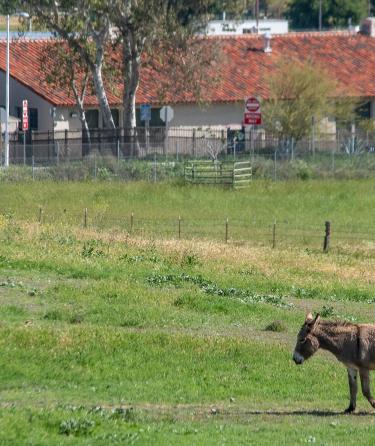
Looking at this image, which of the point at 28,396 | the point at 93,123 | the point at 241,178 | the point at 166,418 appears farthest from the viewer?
the point at 93,123

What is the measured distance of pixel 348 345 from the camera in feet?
57.1

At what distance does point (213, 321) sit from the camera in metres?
24.4

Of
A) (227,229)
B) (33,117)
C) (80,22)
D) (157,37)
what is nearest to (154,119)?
(33,117)

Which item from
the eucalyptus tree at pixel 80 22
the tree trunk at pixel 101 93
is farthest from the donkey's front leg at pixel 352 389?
the tree trunk at pixel 101 93

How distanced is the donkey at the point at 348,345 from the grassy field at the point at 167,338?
0.50 meters

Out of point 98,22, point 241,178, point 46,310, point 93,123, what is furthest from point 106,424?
point 93,123

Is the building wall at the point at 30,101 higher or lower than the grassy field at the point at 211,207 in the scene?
higher

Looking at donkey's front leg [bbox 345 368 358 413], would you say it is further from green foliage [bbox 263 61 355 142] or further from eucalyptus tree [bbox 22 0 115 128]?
green foliage [bbox 263 61 355 142]

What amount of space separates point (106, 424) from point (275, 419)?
2.53 metres

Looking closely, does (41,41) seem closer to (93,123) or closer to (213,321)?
(93,123)

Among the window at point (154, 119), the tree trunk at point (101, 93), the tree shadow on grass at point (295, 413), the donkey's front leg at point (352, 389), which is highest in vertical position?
the tree trunk at point (101, 93)

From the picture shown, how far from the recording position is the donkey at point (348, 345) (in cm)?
1731

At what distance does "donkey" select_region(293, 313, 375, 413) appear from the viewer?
1731 centimetres

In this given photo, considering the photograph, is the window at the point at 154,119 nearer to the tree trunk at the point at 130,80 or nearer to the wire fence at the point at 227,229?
the tree trunk at the point at 130,80
